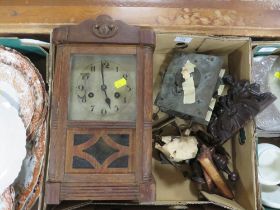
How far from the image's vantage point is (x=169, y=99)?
1.23 metres

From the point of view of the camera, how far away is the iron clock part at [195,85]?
3.94ft

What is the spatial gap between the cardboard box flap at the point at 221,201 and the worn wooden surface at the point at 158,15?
585 millimetres

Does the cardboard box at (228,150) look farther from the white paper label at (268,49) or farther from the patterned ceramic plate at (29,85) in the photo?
the patterned ceramic plate at (29,85)

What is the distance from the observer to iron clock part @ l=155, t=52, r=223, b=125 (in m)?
1.20

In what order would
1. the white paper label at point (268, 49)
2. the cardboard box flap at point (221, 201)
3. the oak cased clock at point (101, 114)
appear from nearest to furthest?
1. the oak cased clock at point (101, 114)
2. the cardboard box flap at point (221, 201)
3. the white paper label at point (268, 49)

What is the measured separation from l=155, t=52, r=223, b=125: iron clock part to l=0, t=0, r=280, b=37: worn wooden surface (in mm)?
105

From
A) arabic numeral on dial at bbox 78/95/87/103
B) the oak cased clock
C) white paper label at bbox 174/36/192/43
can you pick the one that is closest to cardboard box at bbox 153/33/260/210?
white paper label at bbox 174/36/192/43

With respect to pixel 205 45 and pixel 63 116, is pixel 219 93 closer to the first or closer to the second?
pixel 205 45

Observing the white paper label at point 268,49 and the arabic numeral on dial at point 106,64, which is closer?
the arabic numeral on dial at point 106,64

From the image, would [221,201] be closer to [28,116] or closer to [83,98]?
[83,98]

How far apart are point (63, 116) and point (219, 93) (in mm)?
599

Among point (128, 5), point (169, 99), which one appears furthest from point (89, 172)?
point (128, 5)

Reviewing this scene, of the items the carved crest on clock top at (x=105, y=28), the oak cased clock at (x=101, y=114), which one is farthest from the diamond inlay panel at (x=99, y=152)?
the carved crest on clock top at (x=105, y=28)

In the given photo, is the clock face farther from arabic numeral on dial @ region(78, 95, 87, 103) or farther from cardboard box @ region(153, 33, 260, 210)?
cardboard box @ region(153, 33, 260, 210)
